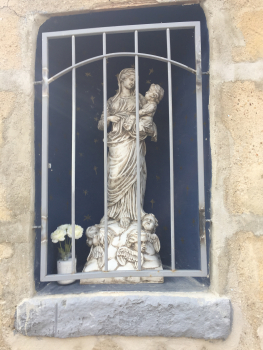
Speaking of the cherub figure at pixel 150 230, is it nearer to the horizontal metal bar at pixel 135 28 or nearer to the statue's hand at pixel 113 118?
the statue's hand at pixel 113 118

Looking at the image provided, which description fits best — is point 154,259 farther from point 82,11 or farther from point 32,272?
point 82,11

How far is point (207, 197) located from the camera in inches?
70.3

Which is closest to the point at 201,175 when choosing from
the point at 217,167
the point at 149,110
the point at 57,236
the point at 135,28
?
the point at 217,167

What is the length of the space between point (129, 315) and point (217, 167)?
1.06 metres

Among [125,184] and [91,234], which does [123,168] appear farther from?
[91,234]

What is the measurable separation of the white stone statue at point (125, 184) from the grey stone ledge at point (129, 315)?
0.36 m

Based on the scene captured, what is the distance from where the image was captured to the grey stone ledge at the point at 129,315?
156cm

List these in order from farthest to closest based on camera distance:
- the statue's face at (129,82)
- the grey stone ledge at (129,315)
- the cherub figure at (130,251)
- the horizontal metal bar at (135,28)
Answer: the statue's face at (129,82) → the cherub figure at (130,251) → the horizontal metal bar at (135,28) → the grey stone ledge at (129,315)

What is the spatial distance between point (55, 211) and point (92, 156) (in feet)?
2.32

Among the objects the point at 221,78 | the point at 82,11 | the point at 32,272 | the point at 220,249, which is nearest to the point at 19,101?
the point at 82,11

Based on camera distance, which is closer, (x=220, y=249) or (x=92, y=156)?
(x=220, y=249)

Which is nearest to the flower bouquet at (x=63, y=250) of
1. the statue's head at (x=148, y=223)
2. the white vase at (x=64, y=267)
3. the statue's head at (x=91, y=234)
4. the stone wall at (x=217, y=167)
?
the white vase at (x=64, y=267)

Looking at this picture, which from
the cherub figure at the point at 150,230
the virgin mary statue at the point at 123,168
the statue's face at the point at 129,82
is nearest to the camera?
the cherub figure at the point at 150,230

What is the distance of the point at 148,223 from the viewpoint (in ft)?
6.81
